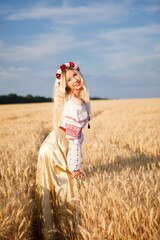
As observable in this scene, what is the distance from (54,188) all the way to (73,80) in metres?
1.29

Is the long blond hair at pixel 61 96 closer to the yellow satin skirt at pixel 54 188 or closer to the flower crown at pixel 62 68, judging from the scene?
the flower crown at pixel 62 68

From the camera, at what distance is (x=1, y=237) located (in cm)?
148

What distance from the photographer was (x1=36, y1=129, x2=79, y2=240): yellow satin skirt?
1.96 m

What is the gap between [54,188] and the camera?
204 cm

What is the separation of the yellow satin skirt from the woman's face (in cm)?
61

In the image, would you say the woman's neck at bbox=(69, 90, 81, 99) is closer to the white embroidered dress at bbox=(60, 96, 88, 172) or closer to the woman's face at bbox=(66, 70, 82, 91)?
the woman's face at bbox=(66, 70, 82, 91)

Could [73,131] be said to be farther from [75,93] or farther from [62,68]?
[62,68]

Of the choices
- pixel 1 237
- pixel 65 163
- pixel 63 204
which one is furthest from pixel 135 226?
pixel 1 237

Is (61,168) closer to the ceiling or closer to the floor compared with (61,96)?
closer to the floor

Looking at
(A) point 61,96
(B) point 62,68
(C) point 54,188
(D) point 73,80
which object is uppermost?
(B) point 62,68

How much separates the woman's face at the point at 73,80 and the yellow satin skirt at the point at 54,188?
0.61 meters

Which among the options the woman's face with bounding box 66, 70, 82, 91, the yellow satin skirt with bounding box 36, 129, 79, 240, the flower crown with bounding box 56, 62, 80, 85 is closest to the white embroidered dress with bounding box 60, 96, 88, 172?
the yellow satin skirt with bounding box 36, 129, 79, 240

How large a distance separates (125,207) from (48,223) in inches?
34.2

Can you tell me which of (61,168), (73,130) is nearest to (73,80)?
(73,130)
